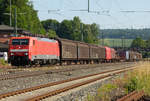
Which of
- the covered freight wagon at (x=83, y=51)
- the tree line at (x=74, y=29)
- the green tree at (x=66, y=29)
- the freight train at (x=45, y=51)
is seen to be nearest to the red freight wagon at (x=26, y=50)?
the freight train at (x=45, y=51)

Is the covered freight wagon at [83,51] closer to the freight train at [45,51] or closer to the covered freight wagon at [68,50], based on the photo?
the freight train at [45,51]

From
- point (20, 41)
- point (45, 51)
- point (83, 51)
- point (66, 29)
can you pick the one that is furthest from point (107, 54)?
point (66, 29)

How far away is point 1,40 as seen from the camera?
224 ft

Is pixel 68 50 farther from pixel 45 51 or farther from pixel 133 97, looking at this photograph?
pixel 133 97

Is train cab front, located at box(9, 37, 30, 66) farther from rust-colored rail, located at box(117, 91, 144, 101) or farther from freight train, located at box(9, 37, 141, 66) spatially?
rust-colored rail, located at box(117, 91, 144, 101)

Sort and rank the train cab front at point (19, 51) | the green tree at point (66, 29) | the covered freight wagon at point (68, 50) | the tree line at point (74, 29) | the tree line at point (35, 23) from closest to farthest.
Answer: the train cab front at point (19, 51)
the covered freight wagon at point (68, 50)
the tree line at point (35, 23)
the tree line at point (74, 29)
the green tree at point (66, 29)

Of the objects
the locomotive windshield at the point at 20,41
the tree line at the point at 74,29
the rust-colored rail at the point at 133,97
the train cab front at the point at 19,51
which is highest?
the tree line at the point at 74,29

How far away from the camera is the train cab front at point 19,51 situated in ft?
89.6

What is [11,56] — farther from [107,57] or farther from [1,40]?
[1,40]

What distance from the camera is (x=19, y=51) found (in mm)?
27656

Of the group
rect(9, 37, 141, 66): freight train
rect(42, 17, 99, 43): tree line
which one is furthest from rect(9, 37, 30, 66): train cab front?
rect(42, 17, 99, 43): tree line

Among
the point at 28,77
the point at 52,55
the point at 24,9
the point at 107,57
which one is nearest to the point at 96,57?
the point at 107,57

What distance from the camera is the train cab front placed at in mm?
27312

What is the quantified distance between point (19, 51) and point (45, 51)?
3.49m
